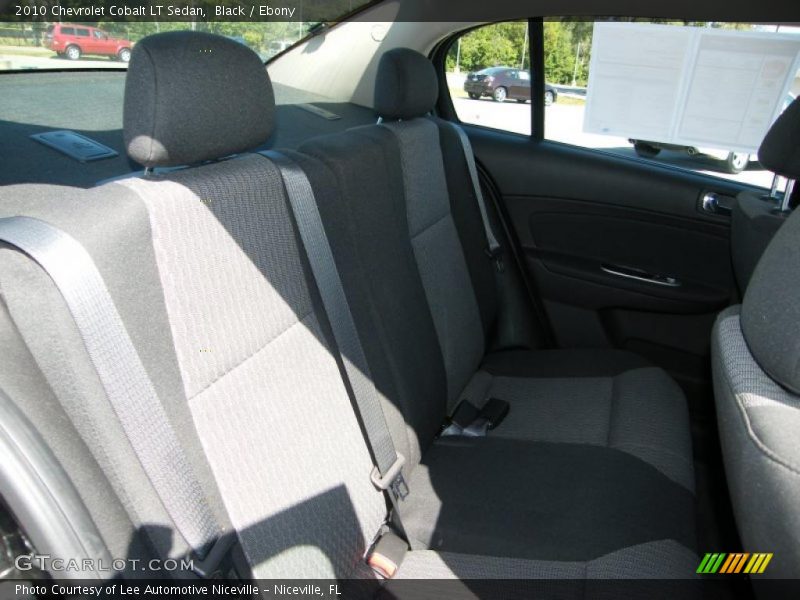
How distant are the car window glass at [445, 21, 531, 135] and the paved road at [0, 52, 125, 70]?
125 cm

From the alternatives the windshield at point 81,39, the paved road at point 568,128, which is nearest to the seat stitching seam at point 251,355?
the windshield at point 81,39

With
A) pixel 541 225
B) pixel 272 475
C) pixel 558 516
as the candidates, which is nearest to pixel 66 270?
pixel 272 475

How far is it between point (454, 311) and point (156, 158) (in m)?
0.99

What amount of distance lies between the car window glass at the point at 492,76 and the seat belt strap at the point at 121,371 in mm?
1919

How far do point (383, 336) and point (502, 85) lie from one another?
1.49 m

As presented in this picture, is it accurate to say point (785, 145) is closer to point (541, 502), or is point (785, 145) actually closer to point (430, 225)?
point (430, 225)

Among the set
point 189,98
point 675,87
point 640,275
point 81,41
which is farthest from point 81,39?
point 640,275

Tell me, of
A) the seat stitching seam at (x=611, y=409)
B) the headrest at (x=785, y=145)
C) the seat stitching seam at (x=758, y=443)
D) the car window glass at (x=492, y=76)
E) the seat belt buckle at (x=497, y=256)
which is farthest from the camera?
the car window glass at (x=492, y=76)

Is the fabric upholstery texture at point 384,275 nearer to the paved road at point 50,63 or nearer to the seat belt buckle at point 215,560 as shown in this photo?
the seat belt buckle at point 215,560

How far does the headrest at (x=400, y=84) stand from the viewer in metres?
1.78

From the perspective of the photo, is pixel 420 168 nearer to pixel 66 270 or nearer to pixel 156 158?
pixel 156 158

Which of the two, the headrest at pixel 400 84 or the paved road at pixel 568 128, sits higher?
the headrest at pixel 400 84

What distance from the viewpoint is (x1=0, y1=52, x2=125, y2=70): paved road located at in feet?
6.13

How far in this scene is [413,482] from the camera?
5.08ft
